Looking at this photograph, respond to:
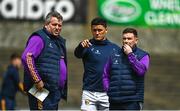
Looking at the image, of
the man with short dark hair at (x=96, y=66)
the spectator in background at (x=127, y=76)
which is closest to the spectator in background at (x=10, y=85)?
the man with short dark hair at (x=96, y=66)

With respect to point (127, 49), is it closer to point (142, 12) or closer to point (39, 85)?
point (39, 85)

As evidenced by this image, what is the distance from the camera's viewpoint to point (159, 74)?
18188 millimetres

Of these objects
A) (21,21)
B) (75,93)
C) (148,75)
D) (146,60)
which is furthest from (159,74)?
(146,60)

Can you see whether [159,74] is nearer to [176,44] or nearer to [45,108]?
[176,44]

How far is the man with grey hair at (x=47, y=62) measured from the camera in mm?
8594

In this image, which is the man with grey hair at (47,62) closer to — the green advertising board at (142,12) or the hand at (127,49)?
the hand at (127,49)

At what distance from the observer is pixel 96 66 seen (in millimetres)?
9141

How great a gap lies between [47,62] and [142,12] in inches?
382

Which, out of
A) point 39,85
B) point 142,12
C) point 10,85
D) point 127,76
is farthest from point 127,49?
point 142,12

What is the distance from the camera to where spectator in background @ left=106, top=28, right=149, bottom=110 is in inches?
352

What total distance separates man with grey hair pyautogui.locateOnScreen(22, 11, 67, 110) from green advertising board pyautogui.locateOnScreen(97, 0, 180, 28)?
361 inches

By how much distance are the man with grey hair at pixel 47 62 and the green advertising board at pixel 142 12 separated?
30.1ft

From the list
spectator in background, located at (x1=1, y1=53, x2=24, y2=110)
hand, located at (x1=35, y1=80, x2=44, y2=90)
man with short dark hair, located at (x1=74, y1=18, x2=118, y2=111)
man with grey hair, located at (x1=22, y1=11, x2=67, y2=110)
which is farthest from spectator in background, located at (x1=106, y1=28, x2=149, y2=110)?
spectator in background, located at (x1=1, y1=53, x2=24, y2=110)

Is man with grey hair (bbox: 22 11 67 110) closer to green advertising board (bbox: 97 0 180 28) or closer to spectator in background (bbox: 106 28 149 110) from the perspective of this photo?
spectator in background (bbox: 106 28 149 110)
